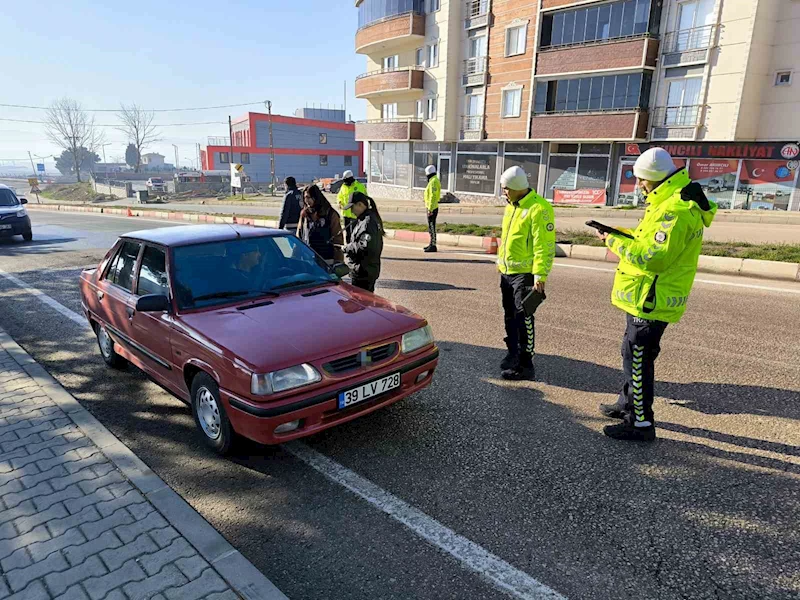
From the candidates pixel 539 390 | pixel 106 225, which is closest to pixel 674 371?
pixel 539 390

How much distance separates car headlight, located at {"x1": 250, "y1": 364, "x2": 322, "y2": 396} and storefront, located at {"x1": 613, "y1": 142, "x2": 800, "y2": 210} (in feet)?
72.5

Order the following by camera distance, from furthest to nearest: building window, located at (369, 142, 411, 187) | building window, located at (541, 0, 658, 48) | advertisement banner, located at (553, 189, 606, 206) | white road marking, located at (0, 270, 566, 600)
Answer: building window, located at (369, 142, 411, 187)
advertisement banner, located at (553, 189, 606, 206)
building window, located at (541, 0, 658, 48)
white road marking, located at (0, 270, 566, 600)

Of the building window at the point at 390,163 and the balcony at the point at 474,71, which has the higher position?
the balcony at the point at 474,71

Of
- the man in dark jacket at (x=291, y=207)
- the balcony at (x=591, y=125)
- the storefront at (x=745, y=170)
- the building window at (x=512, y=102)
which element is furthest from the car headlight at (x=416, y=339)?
the building window at (x=512, y=102)

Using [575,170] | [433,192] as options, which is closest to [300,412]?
[433,192]

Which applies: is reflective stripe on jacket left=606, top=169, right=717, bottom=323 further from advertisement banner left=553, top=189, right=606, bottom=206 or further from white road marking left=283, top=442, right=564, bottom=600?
advertisement banner left=553, top=189, right=606, bottom=206

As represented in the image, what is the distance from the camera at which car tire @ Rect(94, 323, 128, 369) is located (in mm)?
5215

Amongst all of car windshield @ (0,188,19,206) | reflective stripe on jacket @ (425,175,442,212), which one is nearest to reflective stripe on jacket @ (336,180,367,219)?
reflective stripe on jacket @ (425,175,442,212)

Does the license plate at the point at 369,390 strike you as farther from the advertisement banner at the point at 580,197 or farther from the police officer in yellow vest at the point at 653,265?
the advertisement banner at the point at 580,197

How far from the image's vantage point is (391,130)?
33031 millimetres

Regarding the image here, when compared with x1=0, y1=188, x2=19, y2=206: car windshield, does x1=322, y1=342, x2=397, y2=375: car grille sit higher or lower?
lower

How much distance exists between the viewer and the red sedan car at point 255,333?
129 inches

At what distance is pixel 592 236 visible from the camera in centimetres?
1320

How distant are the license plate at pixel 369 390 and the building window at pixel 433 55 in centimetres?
3140
